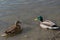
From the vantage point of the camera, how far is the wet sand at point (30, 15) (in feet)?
27.8

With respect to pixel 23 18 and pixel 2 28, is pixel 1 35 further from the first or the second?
pixel 23 18

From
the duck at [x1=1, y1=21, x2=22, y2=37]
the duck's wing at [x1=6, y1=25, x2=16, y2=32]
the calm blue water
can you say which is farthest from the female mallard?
the calm blue water

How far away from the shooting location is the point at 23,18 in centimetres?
1012

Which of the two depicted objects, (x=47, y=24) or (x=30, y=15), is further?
(x=30, y=15)

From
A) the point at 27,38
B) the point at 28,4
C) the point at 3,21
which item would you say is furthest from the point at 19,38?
the point at 28,4

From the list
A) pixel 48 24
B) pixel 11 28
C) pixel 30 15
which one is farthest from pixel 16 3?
pixel 48 24

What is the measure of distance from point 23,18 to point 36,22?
0.79m

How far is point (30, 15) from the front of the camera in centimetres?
1038

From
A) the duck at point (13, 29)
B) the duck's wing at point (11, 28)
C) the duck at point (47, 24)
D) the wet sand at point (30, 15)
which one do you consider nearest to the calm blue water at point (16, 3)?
the wet sand at point (30, 15)

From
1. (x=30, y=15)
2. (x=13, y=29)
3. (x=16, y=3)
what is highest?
(x=16, y=3)

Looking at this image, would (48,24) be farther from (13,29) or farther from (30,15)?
(30,15)

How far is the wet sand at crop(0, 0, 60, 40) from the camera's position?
847cm

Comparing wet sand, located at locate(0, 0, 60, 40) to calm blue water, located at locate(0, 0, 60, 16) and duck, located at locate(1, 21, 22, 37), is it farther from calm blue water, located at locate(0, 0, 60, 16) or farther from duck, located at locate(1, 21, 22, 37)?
duck, located at locate(1, 21, 22, 37)

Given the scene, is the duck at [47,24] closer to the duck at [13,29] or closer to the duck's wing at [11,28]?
the duck at [13,29]
